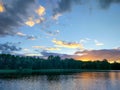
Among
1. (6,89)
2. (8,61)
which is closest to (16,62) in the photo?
(8,61)

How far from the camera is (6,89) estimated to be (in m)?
52.0

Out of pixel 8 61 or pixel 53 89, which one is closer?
pixel 53 89

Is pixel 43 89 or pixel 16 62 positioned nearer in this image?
pixel 43 89

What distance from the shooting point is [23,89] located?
172ft

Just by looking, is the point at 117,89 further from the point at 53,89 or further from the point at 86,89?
the point at 53,89

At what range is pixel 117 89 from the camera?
5097cm

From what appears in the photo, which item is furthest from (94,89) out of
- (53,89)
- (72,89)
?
(53,89)

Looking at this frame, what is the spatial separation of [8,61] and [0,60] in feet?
25.1

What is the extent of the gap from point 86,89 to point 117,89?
7508mm

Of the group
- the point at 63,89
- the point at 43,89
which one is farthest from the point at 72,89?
the point at 43,89

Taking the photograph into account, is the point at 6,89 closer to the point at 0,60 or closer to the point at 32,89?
the point at 32,89

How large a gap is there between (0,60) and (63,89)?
154m

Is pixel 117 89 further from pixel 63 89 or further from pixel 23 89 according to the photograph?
pixel 23 89

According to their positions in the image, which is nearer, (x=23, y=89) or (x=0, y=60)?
(x=23, y=89)
